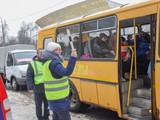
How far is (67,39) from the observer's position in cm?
851

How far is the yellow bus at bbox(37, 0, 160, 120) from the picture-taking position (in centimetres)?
577

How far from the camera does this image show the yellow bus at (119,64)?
5.77 m

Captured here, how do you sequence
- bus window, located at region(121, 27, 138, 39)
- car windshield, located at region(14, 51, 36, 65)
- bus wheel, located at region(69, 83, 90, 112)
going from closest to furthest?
bus window, located at region(121, 27, 138, 39)
bus wheel, located at region(69, 83, 90, 112)
car windshield, located at region(14, 51, 36, 65)

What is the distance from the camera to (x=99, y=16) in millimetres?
7141

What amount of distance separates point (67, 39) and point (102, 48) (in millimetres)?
1669

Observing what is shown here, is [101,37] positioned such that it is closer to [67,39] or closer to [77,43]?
[77,43]

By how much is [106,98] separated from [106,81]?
39cm

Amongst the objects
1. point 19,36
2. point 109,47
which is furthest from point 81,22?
point 19,36

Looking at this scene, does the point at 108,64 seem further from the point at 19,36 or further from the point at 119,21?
the point at 19,36

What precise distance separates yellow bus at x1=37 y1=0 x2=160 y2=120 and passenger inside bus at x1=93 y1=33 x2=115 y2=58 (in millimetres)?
40

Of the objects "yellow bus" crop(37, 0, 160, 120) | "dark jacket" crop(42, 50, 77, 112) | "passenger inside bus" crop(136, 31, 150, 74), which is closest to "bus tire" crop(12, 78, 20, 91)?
"yellow bus" crop(37, 0, 160, 120)

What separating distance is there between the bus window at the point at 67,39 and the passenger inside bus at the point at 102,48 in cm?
69

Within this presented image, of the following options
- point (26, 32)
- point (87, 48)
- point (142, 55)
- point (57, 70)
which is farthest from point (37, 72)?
point (26, 32)

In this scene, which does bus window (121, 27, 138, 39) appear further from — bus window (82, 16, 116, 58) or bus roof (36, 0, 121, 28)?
bus roof (36, 0, 121, 28)
